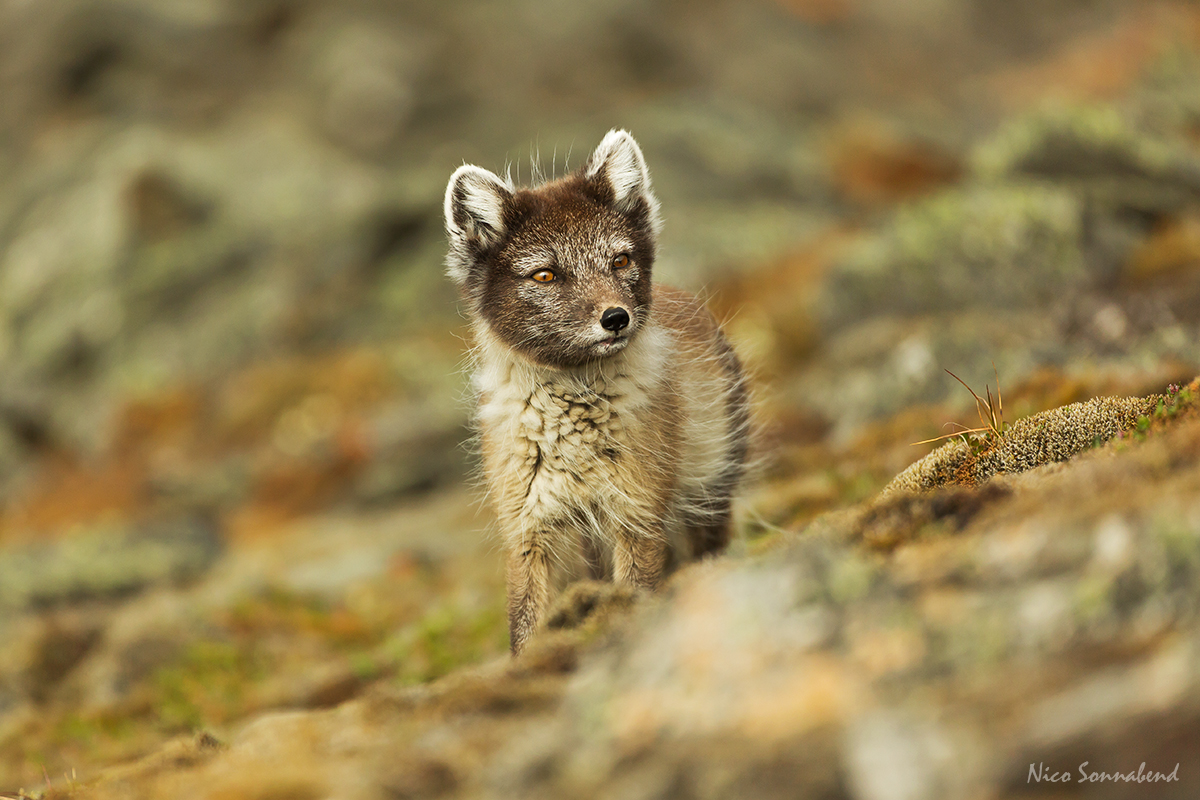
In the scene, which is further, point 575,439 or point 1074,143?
point 1074,143

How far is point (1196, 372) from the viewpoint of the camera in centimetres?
624

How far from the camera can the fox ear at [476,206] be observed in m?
5.95

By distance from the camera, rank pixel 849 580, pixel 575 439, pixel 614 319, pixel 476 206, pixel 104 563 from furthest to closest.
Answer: pixel 104 563
pixel 476 206
pixel 575 439
pixel 614 319
pixel 849 580

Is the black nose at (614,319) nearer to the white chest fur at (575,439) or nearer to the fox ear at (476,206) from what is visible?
the white chest fur at (575,439)

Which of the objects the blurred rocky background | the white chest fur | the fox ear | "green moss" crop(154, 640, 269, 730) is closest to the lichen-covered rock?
the blurred rocky background

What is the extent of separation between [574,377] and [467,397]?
1.69 m

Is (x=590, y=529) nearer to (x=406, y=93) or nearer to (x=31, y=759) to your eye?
(x=31, y=759)

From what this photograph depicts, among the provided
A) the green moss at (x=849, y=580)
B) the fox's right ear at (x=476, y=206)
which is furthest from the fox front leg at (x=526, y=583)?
the green moss at (x=849, y=580)

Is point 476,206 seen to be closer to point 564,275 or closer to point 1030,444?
point 564,275

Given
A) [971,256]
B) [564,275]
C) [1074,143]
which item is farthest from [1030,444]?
[1074,143]

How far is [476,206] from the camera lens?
6012mm

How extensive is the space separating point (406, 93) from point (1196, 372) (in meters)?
19.4

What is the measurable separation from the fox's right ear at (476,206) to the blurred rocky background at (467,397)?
1167mm

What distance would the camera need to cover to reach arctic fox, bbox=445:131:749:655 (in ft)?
18.9
